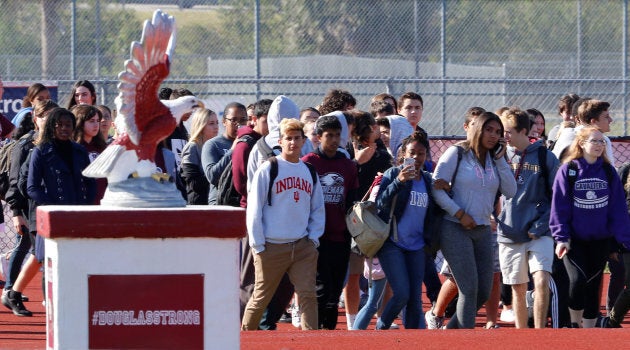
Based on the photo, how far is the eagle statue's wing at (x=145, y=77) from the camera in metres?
5.75

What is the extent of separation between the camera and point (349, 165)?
28.9 ft

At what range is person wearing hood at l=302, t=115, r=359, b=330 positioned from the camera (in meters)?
8.81

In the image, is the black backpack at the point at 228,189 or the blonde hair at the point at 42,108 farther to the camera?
the blonde hair at the point at 42,108

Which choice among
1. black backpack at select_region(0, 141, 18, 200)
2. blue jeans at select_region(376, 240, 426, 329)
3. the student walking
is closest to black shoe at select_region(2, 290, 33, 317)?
black backpack at select_region(0, 141, 18, 200)

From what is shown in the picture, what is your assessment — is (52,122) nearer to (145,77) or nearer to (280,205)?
(280,205)

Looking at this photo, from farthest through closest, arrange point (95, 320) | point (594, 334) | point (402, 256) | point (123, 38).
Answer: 1. point (123, 38)
2. point (402, 256)
3. point (594, 334)
4. point (95, 320)

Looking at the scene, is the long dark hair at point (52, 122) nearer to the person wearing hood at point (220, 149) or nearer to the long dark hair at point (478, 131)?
the person wearing hood at point (220, 149)

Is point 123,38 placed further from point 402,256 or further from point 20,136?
point 402,256

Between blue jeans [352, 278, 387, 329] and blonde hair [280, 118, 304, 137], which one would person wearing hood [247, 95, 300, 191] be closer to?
blonde hair [280, 118, 304, 137]

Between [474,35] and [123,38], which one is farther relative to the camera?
[123,38]

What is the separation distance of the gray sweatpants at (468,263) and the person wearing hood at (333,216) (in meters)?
0.80

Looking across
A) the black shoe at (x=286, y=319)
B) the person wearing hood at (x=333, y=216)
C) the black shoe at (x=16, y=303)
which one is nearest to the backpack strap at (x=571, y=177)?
the person wearing hood at (x=333, y=216)

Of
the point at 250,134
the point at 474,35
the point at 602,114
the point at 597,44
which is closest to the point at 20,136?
the point at 250,134

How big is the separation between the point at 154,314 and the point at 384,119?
4.74m
